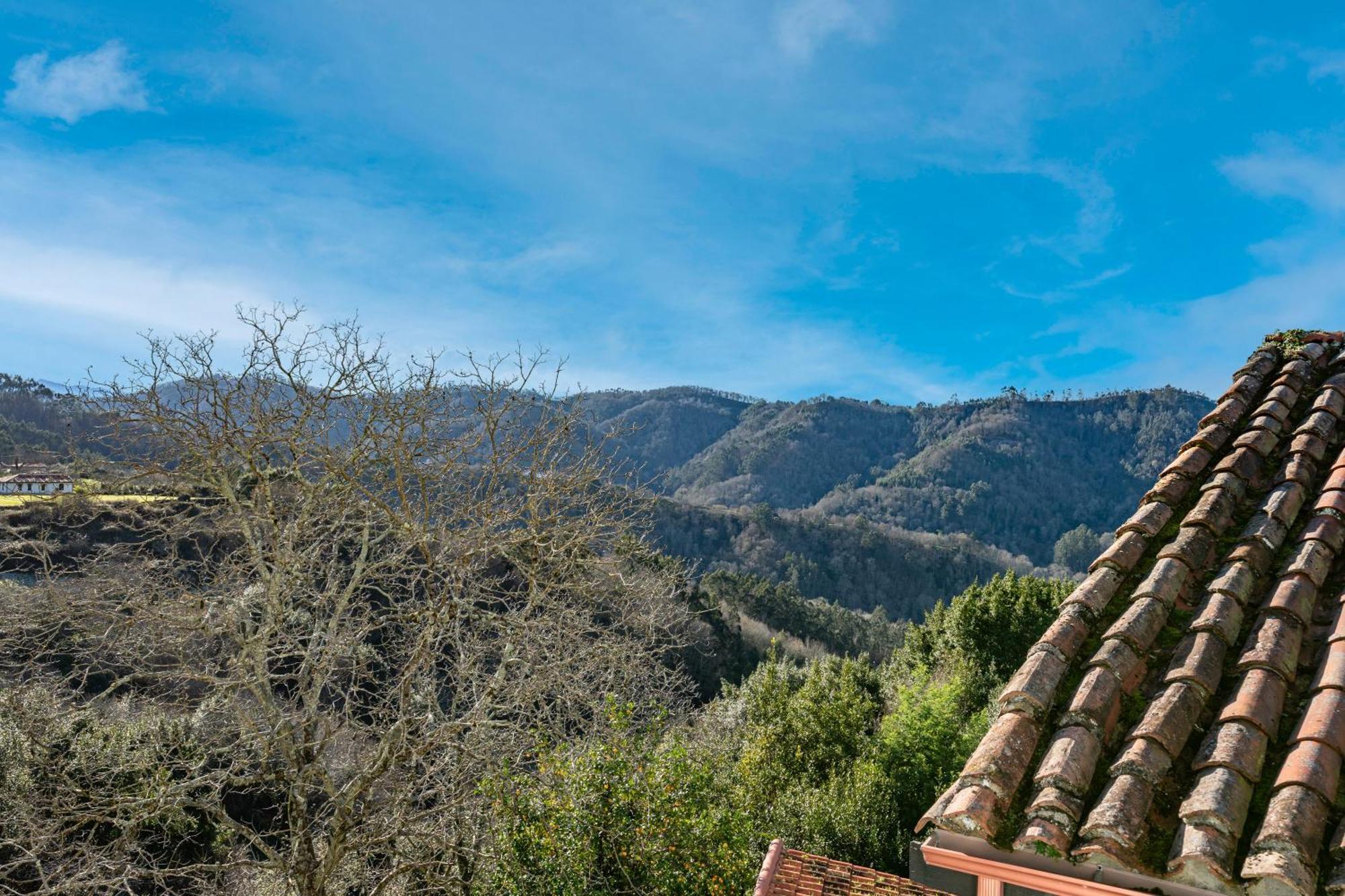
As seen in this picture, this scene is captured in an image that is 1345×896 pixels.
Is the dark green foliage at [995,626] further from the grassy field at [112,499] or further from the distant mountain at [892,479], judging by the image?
the distant mountain at [892,479]

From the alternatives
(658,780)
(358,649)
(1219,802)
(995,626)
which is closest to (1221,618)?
(1219,802)

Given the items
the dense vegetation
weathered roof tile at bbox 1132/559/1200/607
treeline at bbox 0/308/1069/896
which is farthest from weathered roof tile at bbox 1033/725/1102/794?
the dense vegetation

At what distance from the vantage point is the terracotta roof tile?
1.85 metres

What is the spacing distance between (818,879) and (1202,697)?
6.86m

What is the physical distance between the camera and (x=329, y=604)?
8.23 metres

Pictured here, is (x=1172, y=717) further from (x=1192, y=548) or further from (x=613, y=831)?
(x=613, y=831)

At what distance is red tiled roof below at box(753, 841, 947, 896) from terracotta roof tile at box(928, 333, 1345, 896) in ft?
19.3

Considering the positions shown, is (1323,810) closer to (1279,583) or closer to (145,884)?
(1279,583)

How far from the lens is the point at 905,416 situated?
122m

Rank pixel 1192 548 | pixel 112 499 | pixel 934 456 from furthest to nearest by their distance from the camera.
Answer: pixel 934 456
pixel 112 499
pixel 1192 548

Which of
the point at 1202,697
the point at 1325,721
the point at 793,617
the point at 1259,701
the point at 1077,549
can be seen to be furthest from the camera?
the point at 1077,549

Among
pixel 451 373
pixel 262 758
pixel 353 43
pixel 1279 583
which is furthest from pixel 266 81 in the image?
pixel 1279 583

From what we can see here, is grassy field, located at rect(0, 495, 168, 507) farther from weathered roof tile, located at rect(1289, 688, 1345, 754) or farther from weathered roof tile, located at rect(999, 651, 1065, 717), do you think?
weathered roof tile, located at rect(1289, 688, 1345, 754)

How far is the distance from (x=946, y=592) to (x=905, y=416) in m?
58.9
